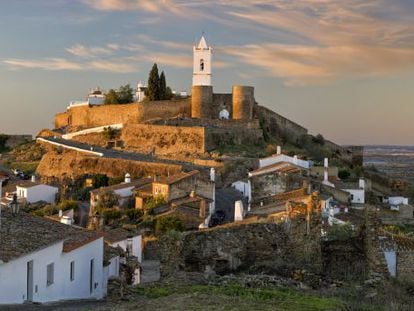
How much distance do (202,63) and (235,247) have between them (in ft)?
165

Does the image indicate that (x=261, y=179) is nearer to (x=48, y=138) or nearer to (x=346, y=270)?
(x=346, y=270)

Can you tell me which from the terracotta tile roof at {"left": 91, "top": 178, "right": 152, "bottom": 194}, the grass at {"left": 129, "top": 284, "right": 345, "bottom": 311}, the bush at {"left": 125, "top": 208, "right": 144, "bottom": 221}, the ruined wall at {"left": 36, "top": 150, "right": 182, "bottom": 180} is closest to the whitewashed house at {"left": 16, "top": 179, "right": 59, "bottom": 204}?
the terracotta tile roof at {"left": 91, "top": 178, "right": 152, "bottom": 194}

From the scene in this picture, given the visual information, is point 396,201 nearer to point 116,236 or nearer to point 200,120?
point 200,120

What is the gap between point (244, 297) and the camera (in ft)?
42.6

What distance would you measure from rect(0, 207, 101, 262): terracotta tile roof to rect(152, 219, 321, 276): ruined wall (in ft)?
6.39

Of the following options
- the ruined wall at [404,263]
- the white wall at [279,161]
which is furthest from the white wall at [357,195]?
the ruined wall at [404,263]

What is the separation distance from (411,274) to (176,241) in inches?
212

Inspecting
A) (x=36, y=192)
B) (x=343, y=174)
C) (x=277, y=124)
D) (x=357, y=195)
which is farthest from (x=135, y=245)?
(x=277, y=124)

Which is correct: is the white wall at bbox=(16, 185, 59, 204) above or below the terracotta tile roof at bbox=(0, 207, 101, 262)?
below

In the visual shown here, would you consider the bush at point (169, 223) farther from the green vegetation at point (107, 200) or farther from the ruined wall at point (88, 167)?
the ruined wall at point (88, 167)

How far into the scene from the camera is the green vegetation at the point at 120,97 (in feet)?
263

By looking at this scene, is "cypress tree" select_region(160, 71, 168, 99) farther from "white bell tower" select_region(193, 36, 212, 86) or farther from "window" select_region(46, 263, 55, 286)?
"window" select_region(46, 263, 55, 286)

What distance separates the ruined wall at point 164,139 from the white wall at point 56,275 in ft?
146

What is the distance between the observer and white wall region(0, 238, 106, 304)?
14.1 meters
